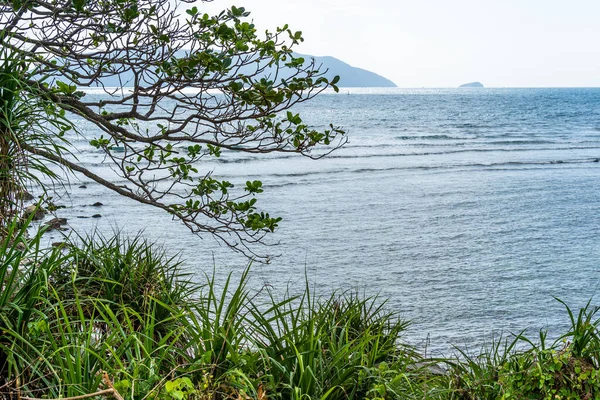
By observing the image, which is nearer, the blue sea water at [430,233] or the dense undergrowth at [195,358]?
the dense undergrowth at [195,358]

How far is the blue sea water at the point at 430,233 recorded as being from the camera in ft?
28.6

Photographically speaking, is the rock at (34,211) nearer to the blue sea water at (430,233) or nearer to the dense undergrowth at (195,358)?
the dense undergrowth at (195,358)

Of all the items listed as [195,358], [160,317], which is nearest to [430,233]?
[160,317]

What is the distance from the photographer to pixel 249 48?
14.1ft

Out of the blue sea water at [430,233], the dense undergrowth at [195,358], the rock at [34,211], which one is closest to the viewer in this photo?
the dense undergrowth at [195,358]

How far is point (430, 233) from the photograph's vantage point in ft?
43.3

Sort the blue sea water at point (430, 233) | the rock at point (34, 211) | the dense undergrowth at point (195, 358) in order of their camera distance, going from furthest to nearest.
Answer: the blue sea water at point (430, 233) < the rock at point (34, 211) < the dense undergrowth at point (195, 358)

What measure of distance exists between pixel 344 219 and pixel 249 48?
35.3ft

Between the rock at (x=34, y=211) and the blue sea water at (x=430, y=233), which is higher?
the rock at (x=34, y=211)

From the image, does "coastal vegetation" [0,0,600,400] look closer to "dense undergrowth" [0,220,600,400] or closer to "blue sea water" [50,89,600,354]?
"dense undergrowth" [0,220,600,400]

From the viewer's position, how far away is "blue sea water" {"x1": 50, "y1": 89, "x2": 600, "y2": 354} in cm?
873

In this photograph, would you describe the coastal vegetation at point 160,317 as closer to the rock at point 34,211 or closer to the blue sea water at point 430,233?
the rock at point 34,211

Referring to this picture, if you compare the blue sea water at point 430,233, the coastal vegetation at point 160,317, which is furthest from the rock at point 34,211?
the blue sea water at point 430,233

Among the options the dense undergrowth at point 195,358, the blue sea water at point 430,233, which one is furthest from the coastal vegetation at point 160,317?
the blue sea water at point 430,233
